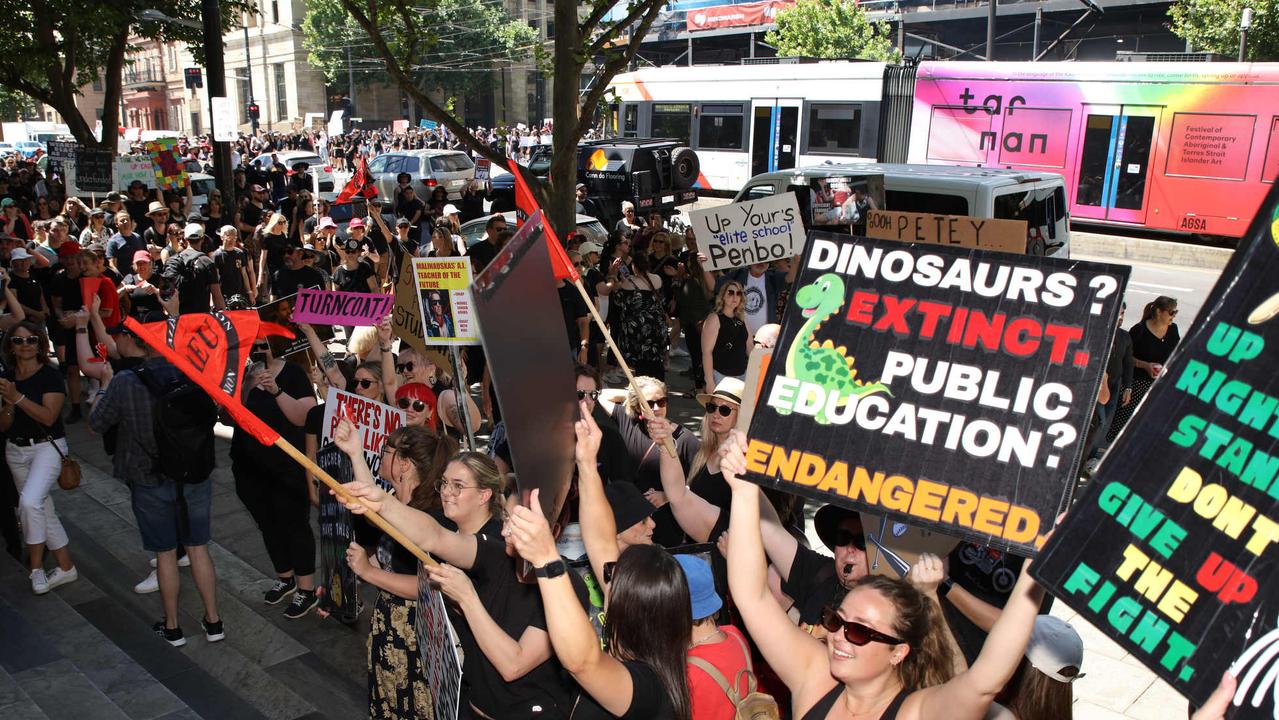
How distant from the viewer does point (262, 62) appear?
74188 mm

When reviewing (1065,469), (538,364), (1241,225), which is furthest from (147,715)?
(1241,225)

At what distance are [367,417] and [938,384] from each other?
136 inches

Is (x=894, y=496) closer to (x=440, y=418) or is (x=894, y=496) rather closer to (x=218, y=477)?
(x=440, y=418)

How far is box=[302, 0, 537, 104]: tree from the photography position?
67625mm

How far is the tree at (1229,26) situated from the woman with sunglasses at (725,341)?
87.8ft

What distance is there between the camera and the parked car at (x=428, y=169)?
27031 mm

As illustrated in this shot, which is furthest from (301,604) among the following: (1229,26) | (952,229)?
(1229,26)

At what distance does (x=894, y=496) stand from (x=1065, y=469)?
465mm

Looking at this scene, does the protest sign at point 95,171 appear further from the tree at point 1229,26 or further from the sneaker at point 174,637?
the tree at point 1229,26

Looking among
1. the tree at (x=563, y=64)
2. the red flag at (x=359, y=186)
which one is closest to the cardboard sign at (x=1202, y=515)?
the tree at (x=563, y=64)

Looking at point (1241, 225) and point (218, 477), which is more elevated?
point (1241, 225)

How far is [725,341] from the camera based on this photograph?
26.1 feet

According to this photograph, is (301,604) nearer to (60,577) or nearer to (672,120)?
(60,577)

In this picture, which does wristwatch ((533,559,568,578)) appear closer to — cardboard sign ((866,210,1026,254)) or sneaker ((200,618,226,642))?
sneaker ((200,618,226,642))
